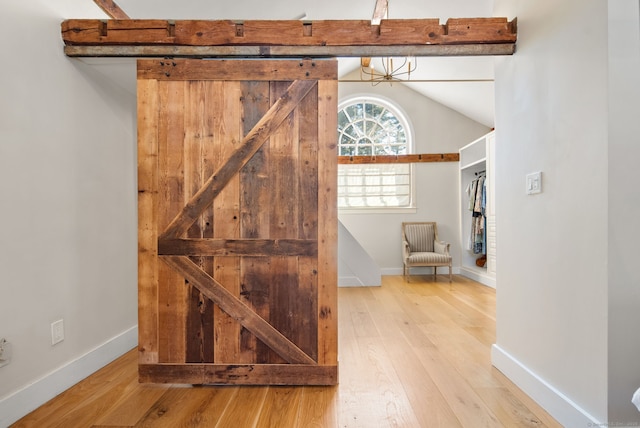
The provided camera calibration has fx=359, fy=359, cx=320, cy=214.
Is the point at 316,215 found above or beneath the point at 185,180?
beneath

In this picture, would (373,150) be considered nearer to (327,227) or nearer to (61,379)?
(327,227)

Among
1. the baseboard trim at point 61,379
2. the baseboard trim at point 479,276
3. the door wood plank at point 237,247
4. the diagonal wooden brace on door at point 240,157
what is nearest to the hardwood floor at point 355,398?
the baseboard trim at point 61,379

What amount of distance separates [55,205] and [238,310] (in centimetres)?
123

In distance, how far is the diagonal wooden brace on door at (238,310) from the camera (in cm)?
220

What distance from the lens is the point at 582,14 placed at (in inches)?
63.0

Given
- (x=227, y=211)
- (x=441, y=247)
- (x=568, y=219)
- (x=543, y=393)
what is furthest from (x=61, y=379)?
(x=441, y=247)

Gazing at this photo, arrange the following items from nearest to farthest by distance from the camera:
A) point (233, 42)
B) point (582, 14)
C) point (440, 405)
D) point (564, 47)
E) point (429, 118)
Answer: point (582, 14), point (564, 47), point (440, 405), point (233, 42), point (429, 118)

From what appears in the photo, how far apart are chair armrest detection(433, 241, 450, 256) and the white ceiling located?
7.25 ft

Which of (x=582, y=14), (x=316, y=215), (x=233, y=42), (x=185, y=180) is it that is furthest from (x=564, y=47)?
(x=185, y=180)

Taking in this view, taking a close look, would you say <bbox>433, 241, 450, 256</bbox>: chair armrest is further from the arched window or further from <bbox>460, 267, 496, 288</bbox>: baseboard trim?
the arched window

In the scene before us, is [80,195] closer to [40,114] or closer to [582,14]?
[40,114]

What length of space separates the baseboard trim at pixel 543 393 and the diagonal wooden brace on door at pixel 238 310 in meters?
1.22

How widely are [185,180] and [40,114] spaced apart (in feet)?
2.75

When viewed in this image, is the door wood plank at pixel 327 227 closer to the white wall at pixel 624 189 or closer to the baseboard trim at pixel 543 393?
the baseboard trim at pixel 543 393
